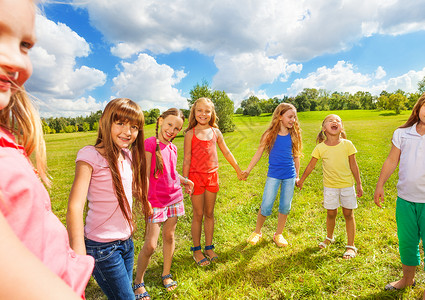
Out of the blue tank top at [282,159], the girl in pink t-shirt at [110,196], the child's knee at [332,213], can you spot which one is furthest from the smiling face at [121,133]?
the child's knee at [332,213]

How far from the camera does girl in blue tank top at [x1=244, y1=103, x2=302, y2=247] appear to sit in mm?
3986

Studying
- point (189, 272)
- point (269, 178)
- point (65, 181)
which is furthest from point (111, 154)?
point (65, 181)

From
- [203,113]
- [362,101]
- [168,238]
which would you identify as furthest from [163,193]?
[362,101]

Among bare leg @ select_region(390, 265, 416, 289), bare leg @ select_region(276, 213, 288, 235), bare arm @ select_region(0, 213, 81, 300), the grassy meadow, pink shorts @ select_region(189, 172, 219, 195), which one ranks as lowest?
the grassy meadow

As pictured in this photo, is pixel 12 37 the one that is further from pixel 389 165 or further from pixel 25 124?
pixel 389 165

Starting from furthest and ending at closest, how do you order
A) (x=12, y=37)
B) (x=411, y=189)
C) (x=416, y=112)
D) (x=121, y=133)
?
(x=416, y=112), (x=411, y=189), (x=121, y=133), (x=12, y=37)

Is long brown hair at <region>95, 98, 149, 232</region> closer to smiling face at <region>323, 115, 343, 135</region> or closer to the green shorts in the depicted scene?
smiling face at <region>323, 115, 343, 135</region>

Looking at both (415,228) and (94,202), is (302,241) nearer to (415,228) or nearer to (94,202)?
(415,228)

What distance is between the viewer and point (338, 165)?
12.0ft

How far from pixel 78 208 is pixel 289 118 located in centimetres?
345

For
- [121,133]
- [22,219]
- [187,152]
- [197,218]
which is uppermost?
[121,133]

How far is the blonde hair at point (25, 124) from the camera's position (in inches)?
31.2

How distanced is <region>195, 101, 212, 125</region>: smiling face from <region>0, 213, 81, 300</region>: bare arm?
10.8 feet

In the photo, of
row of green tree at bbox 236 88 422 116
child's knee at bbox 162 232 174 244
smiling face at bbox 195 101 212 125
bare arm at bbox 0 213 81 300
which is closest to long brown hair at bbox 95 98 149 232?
child's knee at bbox 162 232 174 244
